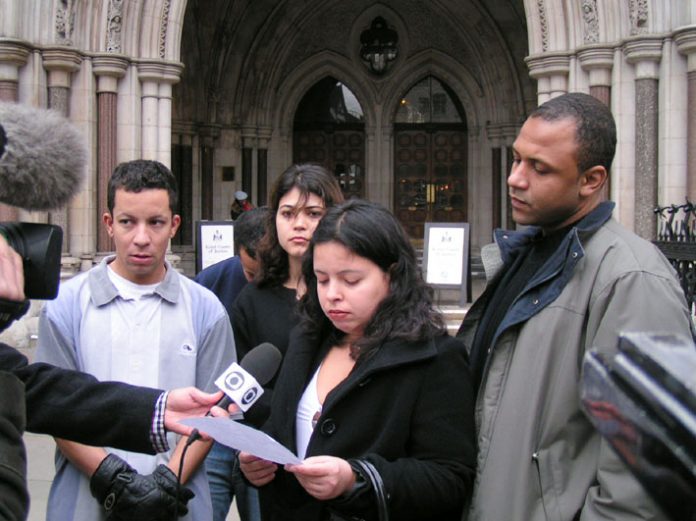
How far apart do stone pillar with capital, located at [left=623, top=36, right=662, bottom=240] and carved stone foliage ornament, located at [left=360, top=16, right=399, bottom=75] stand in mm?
7847

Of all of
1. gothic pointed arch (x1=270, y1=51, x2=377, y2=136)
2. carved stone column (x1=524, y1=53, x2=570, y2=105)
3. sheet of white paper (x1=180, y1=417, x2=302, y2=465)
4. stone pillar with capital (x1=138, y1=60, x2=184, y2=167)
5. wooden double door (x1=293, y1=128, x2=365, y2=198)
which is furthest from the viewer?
wooden double door (x1=293, y1=128, x2=365, y2=198)

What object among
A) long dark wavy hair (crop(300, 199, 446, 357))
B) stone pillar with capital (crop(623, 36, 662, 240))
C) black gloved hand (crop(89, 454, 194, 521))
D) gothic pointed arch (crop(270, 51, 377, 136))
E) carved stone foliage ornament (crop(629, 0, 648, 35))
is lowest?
black gloved hand (crop(89, 454, 194, 521))

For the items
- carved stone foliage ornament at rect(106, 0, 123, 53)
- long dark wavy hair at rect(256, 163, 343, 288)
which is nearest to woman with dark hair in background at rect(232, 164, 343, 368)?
long dark wavy hair at rect(256, 163, 343, 288)

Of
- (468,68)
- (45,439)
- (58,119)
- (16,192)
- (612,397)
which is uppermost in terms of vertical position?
(468,68)

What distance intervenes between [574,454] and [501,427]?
18 cm

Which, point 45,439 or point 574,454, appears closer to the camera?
point 574,454

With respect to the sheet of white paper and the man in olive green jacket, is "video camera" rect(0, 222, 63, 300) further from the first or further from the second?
the man in olive green jacket

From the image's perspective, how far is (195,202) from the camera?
15352 millimetres

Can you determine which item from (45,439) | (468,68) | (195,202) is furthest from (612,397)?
(468,68)

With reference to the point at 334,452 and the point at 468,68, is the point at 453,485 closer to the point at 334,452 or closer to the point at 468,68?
the point at 334,452

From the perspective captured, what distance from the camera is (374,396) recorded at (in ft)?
6.66

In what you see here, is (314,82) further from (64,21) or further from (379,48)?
(64,21)

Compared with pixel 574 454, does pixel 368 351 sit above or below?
above

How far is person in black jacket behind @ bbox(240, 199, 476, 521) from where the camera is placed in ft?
6.42
